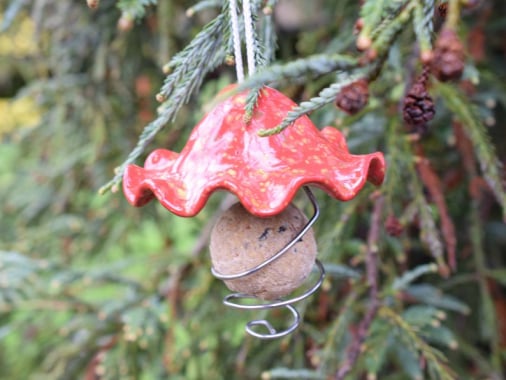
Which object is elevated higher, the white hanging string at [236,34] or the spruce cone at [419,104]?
the white hanging string at [236,34]

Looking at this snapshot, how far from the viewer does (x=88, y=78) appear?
1.84 meters

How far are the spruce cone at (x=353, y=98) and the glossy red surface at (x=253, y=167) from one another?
0.14m

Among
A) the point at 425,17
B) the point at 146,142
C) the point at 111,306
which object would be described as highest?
the point at 425,17

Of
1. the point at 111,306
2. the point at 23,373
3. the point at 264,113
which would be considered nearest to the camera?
the point at 264,113

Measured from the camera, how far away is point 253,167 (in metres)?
0.69

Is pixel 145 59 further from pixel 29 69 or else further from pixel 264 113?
pixel 264 113

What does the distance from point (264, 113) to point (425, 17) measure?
0.23 m

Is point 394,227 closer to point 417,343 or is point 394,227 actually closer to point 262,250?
point 417,343

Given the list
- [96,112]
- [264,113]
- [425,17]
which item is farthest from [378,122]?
[96,112]

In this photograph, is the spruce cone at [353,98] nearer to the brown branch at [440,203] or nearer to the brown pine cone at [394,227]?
the brown pine cone at [394,227]

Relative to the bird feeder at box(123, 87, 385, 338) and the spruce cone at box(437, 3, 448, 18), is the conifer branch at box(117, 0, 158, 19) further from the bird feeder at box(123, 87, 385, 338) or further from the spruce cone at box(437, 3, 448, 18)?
the spruce cone at box(437, 3, 448, 18)

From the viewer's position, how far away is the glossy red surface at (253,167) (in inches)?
26.4

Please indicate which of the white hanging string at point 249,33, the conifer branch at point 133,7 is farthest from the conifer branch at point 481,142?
the conifer branch at point 133,7

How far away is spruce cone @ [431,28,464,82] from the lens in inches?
18.1
